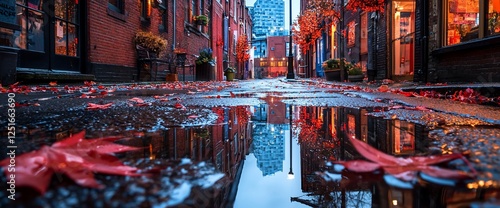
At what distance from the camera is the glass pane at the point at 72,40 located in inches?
273

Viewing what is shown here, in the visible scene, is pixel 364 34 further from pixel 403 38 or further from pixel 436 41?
pixel 436 41

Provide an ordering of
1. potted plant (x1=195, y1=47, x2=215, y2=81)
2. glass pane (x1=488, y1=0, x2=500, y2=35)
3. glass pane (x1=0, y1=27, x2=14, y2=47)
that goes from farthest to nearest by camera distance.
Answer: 1. potted plant (x1=195, y1=47, x2=215, y2=81)
2. glass pane (x1=488, y1=0, x2=500, y2=35)
3. glass pane (x1=0, y1=27, x2=14, y2=47)

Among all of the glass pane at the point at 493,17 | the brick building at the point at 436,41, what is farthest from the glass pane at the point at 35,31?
the glass pane at the point at 493,17

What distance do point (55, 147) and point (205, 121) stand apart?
0.86m

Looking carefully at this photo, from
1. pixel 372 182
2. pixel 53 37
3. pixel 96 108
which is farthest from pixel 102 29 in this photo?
pixel 372 182

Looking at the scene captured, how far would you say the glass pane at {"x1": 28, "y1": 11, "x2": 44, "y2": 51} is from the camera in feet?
19.1

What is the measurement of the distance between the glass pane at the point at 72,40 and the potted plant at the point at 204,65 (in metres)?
8.49

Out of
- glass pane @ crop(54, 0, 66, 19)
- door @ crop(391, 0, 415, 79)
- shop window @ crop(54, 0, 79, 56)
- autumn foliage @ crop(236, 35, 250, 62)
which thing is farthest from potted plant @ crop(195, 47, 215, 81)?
autumn foliage @ crop(236, 35, 250, 62)

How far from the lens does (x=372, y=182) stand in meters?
0.75

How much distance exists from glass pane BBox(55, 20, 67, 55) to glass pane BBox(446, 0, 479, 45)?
7.28 meters

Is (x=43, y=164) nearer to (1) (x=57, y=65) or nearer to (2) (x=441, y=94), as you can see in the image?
(2) (x=441, y=94)

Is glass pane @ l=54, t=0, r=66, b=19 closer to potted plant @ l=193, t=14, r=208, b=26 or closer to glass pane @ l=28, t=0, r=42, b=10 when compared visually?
glass pane @ l=28, t=0, r=42, b=10

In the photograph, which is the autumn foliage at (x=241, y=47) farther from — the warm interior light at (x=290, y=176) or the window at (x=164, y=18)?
the warm interior light at (x=290, y=176)

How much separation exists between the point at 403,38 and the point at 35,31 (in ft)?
31.4
